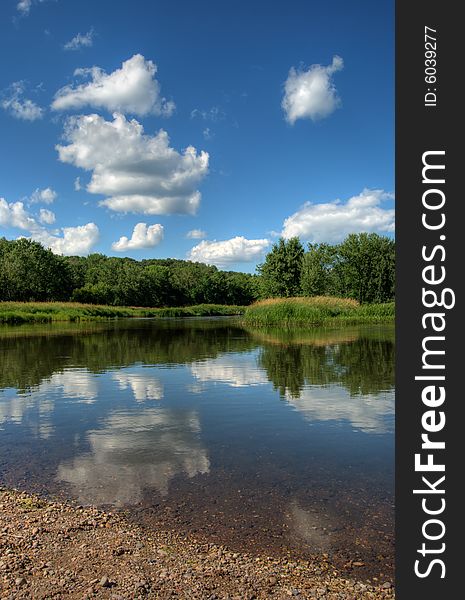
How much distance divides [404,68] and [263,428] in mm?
8108

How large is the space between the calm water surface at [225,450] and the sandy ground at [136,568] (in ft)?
1.33

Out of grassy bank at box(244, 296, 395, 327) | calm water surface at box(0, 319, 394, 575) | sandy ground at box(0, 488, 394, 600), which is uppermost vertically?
grassy bank at box(244, 296, 395, 327)

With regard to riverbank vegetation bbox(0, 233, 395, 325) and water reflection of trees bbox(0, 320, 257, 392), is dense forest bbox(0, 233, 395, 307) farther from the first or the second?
water reflection of trees bbox(0, 320, 257, 392)

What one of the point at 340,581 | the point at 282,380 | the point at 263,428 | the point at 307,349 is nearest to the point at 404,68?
the point at 340,581

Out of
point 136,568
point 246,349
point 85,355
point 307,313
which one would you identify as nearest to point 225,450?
point 136,568

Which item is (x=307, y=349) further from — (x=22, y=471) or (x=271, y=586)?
(x=271, y=586)

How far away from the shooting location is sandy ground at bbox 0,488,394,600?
4.39 meters

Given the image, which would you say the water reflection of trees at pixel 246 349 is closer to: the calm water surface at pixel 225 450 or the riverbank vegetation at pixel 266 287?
the calm water surface at pixel 225 450

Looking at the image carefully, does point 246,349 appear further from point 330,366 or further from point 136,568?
point 136,568

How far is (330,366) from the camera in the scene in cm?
2055

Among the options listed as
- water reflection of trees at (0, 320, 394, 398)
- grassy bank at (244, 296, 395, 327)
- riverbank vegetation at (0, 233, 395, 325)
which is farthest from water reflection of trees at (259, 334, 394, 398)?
riverbank vegetation at (0, 233, 395, 325)

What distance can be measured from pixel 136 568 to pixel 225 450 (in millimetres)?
4445

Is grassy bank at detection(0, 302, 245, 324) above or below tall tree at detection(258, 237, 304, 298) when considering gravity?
below

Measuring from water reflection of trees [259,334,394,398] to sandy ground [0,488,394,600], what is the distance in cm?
931
